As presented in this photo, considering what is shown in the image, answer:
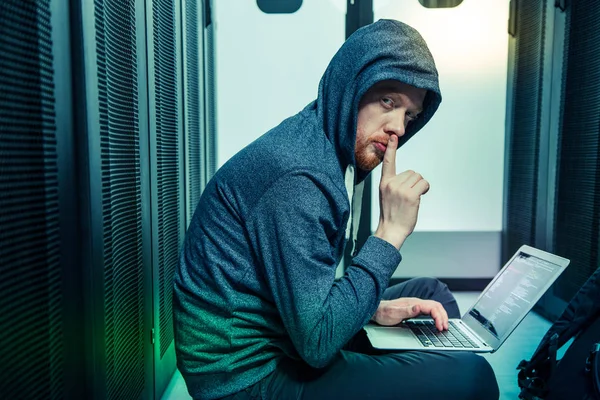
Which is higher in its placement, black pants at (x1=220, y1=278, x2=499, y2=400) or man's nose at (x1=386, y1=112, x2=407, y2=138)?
man's nose at (x1=386, y1=112, x2=407, y2=138)

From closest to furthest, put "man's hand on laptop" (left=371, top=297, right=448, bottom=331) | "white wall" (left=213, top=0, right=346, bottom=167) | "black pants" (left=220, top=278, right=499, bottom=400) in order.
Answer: "black pants" (left=220, top=278, right=499, bottom=400) → "man's hand on laptop" (left=371, top=297, right=448, bottom=331) → "white wall" (left=213, top=0, right=346, bottom=167)

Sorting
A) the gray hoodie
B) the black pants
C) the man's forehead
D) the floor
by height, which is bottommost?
the floor

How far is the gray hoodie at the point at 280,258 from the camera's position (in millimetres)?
827

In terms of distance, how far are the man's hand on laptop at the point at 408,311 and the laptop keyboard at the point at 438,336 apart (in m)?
0.02

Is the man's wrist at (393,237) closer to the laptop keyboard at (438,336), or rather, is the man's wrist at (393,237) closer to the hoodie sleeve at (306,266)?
the hoodie sleeve at (306,266)


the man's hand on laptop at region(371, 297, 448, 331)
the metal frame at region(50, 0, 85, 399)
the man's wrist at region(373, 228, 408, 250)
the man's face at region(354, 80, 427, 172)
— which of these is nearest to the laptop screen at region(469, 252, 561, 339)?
the man's hand on laptop at region(371, 297, 448, 331)

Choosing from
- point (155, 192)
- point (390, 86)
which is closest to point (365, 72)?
point (390, 86)

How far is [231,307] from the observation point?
89 cm

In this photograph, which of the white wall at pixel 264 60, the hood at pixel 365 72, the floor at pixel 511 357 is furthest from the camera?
the white wall at pixel 264 60

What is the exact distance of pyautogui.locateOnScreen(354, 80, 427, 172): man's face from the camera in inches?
42.2

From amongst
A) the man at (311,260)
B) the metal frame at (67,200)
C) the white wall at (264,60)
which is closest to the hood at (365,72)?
the man at (311,260)

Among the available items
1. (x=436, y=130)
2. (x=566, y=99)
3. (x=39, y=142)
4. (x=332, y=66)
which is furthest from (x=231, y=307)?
(x=436, y=130)

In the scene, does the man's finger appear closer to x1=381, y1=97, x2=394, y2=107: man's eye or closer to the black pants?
x1=381, y1=97, x2=394, y2=107: man's eye

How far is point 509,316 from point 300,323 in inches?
24.9
